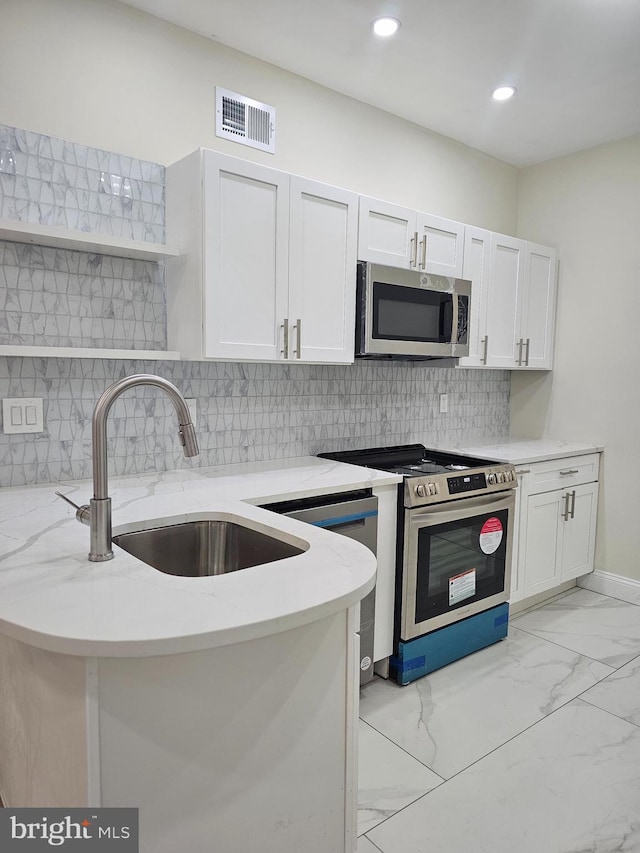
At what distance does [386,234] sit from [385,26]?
82 cm

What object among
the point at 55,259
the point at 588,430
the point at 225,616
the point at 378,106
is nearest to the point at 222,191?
the point at 55,259

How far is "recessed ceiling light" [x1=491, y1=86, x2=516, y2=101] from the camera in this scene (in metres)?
2.87

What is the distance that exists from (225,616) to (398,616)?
164 centimetres

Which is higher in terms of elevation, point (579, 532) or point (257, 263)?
point (257, 263)

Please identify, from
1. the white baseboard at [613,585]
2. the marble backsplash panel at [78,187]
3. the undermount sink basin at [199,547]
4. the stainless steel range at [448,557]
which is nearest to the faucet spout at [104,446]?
the undermount sink basin at [199,547]

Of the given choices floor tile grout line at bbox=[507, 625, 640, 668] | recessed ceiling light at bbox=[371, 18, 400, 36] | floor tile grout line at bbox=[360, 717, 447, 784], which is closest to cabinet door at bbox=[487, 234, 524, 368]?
recessed ceiling light at bbox=[371, 18, 400, 36]

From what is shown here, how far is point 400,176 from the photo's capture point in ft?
10.7

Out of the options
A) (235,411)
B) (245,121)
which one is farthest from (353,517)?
(245,121)

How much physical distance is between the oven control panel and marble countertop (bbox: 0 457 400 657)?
44.8 inches

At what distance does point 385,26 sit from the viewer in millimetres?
2359

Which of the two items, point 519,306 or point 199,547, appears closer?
point 199,547

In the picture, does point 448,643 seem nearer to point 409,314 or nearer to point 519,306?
point 409,314

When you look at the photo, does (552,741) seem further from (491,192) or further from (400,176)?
(491,192)

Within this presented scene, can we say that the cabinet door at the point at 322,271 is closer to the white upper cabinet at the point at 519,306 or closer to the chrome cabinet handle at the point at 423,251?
the chrome cabinet handle at the point at 423,251
